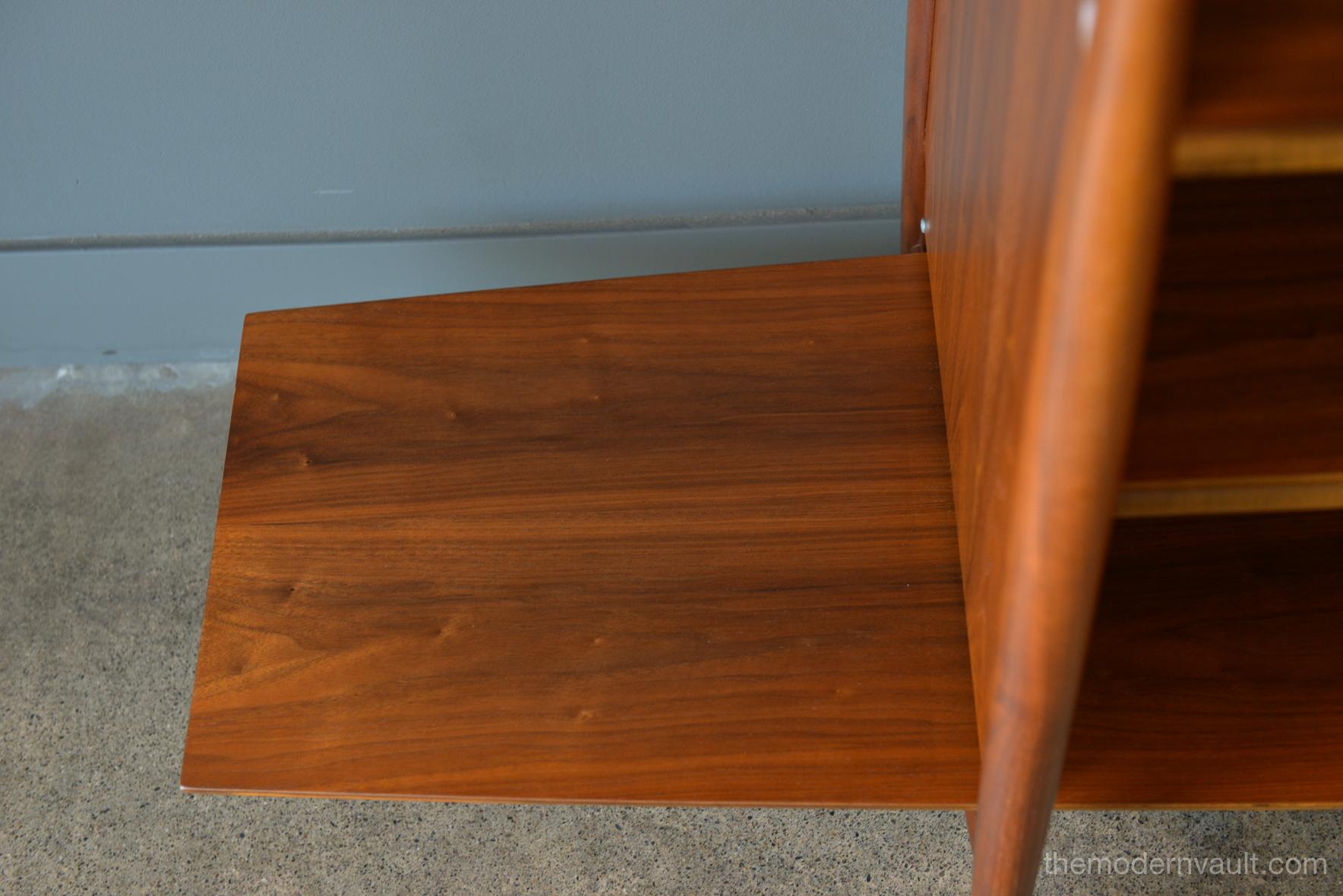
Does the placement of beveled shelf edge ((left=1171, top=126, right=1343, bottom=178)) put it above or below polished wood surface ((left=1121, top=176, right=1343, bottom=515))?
above

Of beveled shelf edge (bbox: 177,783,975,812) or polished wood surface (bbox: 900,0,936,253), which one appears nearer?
beveled shelf edge (bbox: 177,783,975,812)

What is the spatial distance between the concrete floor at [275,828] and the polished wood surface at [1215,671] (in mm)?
299

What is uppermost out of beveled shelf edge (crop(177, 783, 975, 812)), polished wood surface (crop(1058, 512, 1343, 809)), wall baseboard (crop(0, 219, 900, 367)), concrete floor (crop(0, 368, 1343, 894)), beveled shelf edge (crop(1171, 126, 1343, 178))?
beveled shelf edge (crop(1171, 126, 1343, 178))

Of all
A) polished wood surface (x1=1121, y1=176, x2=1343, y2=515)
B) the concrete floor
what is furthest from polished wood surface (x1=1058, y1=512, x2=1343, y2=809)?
the concrete floor

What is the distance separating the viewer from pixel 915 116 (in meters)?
0.68

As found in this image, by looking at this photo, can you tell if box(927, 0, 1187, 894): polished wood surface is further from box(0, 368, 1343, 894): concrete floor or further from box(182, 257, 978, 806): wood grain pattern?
box(0, 368, 1343, 894): concrete floor

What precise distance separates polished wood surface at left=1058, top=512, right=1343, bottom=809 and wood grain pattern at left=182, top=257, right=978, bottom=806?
2.7 inches

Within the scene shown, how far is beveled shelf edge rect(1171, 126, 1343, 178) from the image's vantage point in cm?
27

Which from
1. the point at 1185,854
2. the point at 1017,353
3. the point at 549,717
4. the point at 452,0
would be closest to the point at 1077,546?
the point at 1017,353

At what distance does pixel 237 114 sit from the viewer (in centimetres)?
94

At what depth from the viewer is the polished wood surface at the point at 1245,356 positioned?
1.24ft

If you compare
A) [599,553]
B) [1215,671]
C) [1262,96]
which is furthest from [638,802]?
[1262,96]

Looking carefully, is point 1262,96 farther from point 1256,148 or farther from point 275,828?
point 275,828

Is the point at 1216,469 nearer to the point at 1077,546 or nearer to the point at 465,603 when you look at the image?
the point at 1077,546
